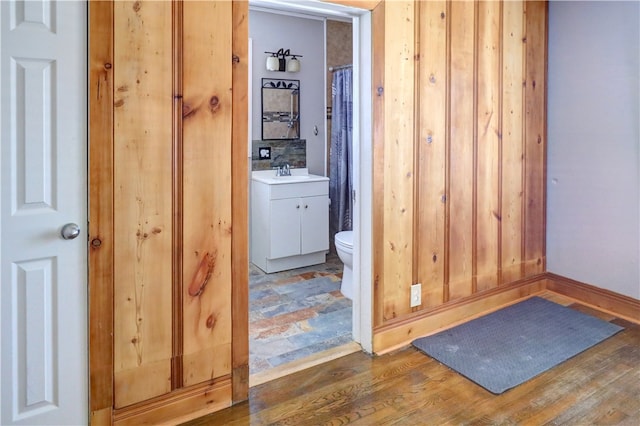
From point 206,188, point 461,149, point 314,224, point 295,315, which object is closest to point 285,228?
point 314,224

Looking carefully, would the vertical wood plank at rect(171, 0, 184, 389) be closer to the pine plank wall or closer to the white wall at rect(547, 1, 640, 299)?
the pine plank wall

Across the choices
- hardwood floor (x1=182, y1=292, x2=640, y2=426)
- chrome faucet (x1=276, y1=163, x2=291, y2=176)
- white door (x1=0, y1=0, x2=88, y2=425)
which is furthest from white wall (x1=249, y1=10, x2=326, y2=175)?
white door (x1=0, y1=0, x2=88, y2=425)

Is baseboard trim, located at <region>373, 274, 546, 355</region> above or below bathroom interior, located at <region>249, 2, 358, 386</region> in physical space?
below

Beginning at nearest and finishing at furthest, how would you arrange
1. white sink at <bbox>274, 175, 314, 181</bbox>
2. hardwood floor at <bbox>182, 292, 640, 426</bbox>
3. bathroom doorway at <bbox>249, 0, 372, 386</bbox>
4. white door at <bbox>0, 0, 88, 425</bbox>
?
white door at <bbox>0, 0, 88, 425</bbox>
hardwood floor at <bbox>182, 292, 640, 426</bbox>
bathroom doorway at <bbox>249, 0, 372, 386</bbox>
white sink at <bbox>274, 175, 314, 181</bbox>

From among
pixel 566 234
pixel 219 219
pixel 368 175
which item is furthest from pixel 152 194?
pixel 566 234

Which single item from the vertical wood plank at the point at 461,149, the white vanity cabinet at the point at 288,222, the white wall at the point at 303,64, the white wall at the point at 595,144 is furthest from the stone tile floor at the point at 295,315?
the white wall at the point at 595,144

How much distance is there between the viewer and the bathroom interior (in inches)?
156

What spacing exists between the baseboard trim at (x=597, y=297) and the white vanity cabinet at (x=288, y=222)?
197cm

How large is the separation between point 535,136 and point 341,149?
72.4 inches

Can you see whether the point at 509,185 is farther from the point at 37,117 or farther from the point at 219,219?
the point at 37,117

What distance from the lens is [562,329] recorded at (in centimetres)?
291

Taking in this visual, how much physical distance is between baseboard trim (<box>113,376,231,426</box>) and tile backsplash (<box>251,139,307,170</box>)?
2.71m

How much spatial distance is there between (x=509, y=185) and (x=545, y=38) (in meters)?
1.14

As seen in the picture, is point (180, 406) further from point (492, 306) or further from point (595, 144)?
point (595, 144)
